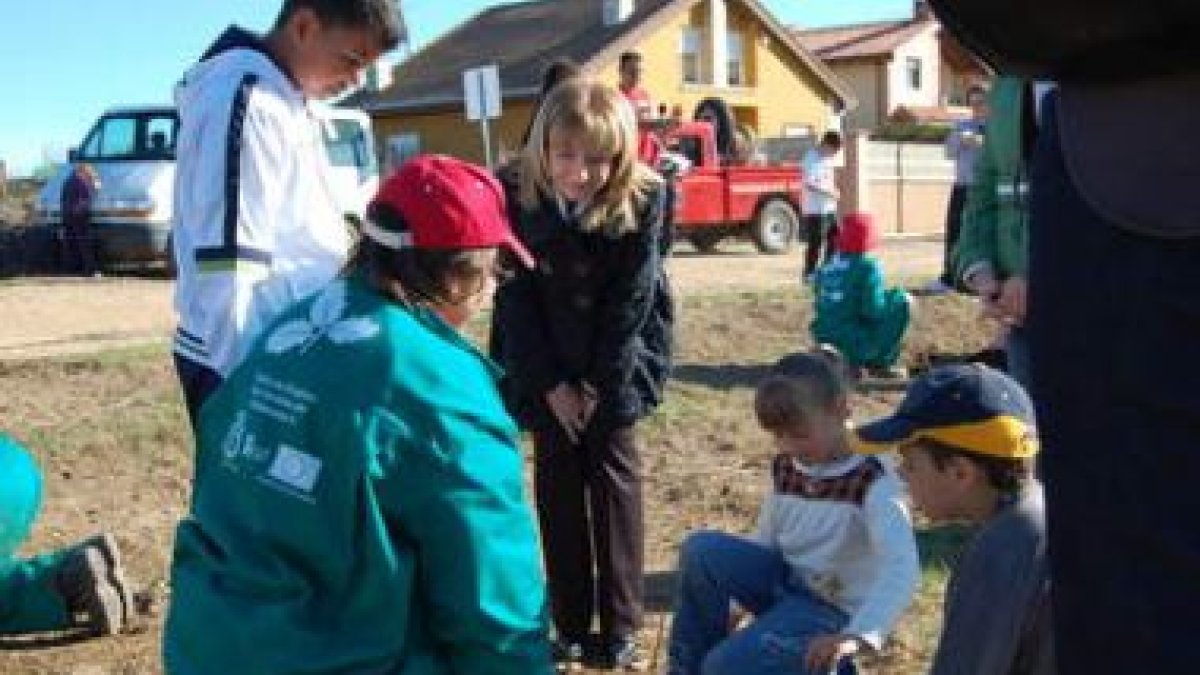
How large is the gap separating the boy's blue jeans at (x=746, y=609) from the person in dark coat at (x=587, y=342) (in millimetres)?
734

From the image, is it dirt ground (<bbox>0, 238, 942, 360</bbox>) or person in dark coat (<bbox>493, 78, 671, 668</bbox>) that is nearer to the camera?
person in dark coat (<bbox>493, 78, 671, 668</bbox>)

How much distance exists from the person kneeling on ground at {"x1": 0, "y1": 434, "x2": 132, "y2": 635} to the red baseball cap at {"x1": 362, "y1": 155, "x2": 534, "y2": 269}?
260 centimetres

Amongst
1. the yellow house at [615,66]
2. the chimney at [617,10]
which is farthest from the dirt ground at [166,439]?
the chimney at [617,10]

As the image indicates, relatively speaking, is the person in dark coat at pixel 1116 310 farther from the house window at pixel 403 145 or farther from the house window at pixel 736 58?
the house window at pixel 736 58

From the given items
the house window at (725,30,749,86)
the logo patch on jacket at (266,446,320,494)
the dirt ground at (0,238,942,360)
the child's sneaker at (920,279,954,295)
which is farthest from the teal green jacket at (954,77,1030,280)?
the house window at (725,30,749,86)

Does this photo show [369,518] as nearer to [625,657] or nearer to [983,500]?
[983,500]

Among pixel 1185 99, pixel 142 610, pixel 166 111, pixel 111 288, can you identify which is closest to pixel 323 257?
pixel 142 610

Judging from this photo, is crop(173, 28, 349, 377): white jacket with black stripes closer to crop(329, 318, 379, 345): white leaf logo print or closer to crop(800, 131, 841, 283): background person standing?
crop(329, 318, 379, 345): white leaf logo print

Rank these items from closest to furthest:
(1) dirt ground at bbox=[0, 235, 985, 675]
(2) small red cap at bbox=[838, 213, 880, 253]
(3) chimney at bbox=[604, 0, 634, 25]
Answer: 1. (1) dirt ground at bbox=[0, 235, 985, 675]
2. (2) small red cap at bbox=[838, 213, 880, 253]
3. (3) chimney at bbox=[604, 0, 634, 25]

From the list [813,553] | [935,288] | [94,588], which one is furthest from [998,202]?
[935,288]

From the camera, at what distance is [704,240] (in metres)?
24.2

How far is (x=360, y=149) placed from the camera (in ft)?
71.2

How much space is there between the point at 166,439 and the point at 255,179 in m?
4.19

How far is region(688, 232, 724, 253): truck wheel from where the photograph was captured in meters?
24.1
